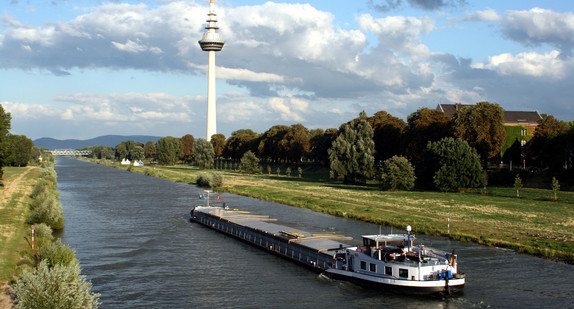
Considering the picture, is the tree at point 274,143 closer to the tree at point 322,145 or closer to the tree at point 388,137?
the tree at point 322,145

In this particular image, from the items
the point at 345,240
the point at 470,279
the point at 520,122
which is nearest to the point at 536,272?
the point at 470,279

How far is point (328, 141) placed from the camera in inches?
5384

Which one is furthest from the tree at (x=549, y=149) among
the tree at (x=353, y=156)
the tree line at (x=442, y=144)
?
the tree at (x=353, y=156)

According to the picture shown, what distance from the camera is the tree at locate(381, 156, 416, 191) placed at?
277 ft

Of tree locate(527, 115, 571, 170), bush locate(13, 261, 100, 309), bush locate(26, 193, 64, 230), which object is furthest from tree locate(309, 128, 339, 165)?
bush locate(13, 261, 100, 309)

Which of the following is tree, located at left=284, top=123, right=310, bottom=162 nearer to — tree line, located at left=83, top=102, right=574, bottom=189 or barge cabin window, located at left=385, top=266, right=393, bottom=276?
tree line, located at left=83, top=102, right=574, bottom=189

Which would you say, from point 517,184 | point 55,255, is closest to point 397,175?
point 517,184

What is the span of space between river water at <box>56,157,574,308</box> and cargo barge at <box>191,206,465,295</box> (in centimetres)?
73

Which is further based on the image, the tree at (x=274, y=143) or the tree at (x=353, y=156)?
the tree at (x=274, y=143)

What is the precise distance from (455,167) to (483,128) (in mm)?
12251

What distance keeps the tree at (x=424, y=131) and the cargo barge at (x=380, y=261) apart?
191 ft

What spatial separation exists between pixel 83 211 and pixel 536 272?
54.7 meters

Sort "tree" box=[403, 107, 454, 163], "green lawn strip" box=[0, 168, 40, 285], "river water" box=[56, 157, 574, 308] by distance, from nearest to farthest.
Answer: "river water" box=[56, 157, 574, 308] < "green lawn strip" box=[0, 168, 40, 285] < "tree" box=[403, 107, 454, 163]

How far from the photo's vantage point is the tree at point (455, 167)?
7981cm
